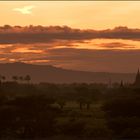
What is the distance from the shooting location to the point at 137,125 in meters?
40.8

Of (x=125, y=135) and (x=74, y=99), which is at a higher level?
(x=125, y=135)

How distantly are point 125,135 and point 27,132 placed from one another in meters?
6.76

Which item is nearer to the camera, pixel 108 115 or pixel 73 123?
pixel 73 123

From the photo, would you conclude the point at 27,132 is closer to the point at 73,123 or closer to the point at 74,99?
the point at 73,123

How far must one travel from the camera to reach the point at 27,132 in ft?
134

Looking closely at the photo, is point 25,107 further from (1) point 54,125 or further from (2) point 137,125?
(2) point 137,125

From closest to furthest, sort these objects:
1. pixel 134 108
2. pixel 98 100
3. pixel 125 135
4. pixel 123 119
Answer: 1. pixel 125 135
2. pixel 123 119
3. pixel 134 108
4. pixel 98 100

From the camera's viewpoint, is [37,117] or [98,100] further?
[98,100]

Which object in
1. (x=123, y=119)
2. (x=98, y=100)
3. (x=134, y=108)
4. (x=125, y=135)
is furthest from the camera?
(x=98, y=100)

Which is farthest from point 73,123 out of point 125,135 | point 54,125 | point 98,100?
point 98,100

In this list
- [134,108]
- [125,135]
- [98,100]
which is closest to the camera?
[125,135]

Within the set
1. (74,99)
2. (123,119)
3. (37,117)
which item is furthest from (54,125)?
(74,99)

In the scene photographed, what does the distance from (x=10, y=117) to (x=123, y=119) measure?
8.05 metres

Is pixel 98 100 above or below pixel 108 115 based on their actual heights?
below
